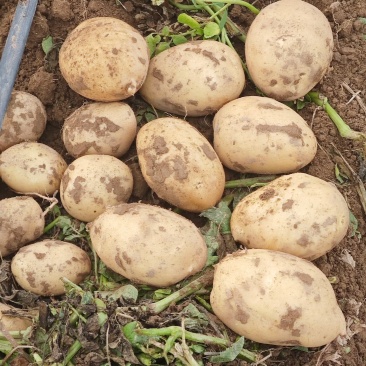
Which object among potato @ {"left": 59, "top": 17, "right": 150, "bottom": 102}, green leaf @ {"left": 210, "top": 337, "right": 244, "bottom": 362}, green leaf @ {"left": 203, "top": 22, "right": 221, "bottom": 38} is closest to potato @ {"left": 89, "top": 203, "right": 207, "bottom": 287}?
green leaf @ {"left": 210, "top": 337, "right": 244, "bottom": 362}

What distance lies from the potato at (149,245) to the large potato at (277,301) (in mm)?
107

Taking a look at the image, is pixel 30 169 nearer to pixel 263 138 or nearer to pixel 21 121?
pixel 21 121

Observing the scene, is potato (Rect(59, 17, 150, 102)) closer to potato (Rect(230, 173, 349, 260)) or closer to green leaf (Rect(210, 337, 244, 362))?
potato (Rect(230, 173, 349, 260))

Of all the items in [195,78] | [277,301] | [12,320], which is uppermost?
[195,78]

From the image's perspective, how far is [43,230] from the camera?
2.03 m

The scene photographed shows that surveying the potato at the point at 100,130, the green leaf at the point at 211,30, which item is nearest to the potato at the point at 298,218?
the potato at the point at 100,130

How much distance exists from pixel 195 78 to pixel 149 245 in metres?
0.57

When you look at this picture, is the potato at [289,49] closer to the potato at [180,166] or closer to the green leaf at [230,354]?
the potato at [180,166]

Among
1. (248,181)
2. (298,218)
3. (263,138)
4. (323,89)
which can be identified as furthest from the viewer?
(323,89)

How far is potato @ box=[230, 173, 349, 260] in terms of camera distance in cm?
179

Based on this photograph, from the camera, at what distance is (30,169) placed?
202cm

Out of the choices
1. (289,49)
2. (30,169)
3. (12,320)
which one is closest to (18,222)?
(30,169)

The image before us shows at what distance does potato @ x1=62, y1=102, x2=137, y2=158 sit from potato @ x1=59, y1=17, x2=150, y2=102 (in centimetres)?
4

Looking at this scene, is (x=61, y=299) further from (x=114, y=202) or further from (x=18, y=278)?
(x=114, y=202)
